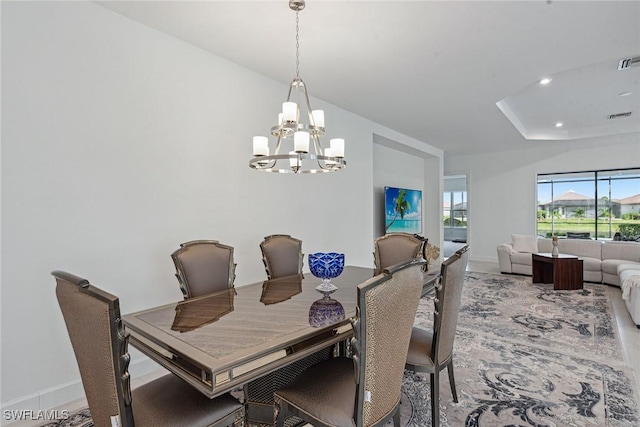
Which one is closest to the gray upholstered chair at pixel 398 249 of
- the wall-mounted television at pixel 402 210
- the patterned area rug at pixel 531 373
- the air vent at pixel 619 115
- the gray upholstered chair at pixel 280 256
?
the gray upholstered chair at pixel 280 256

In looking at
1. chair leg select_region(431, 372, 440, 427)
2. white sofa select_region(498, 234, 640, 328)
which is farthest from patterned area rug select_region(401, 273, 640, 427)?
white sofa select_region(498, 234, 640, 328)

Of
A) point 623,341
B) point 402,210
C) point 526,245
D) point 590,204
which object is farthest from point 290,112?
point 590,204

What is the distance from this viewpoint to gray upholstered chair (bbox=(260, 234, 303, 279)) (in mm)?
2725

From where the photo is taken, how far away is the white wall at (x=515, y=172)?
688cm

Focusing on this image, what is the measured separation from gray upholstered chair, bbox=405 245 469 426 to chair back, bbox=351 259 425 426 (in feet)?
1.38

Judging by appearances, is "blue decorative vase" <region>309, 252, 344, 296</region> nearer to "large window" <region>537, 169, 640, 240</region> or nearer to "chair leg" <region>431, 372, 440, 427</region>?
"chair leg" <region>431, 372, 440, 427</region>

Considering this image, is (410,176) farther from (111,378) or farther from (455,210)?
(111,378)

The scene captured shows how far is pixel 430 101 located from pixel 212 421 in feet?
14.1

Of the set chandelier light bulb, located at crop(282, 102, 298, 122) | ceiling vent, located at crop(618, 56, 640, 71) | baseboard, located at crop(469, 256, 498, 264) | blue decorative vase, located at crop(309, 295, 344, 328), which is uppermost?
ceiling vent, located at crop(618, 56, 640, 71)

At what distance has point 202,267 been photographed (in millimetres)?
2258

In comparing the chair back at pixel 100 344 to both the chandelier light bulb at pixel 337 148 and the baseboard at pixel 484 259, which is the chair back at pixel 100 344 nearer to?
the chandelier light bulb at pixel 337 148

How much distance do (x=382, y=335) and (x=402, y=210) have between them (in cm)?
541

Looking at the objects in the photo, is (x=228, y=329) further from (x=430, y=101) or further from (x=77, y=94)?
(x=430, y=101)

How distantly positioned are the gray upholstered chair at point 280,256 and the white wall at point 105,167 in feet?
2.01
